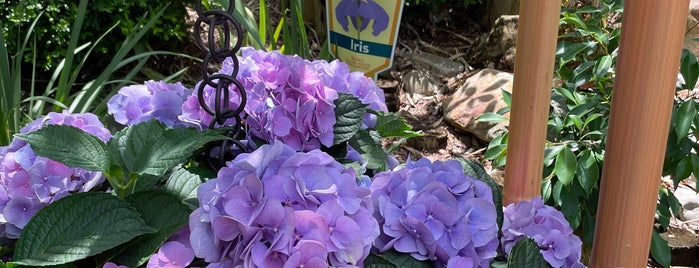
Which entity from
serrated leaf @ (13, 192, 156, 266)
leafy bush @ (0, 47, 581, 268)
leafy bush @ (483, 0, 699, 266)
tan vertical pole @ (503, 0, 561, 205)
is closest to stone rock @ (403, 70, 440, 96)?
leafy bush @ (483, 0, 699, 266)

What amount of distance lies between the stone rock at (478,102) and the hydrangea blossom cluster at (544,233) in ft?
6.34

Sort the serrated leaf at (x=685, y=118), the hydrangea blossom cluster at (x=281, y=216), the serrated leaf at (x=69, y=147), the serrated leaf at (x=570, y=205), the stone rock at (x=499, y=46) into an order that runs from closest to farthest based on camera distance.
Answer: the hydrangea blossom cluster at (x=281, y=216)
the serrated leaf at (x=69, y=147)
the serrated leaf at (x=685, y=118)
the serrated leaf at (x=570, y=205)
the stone rock at (x=499, y=46)

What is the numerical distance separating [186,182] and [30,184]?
0.15 meters

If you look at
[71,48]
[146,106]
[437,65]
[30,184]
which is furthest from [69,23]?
[30,184]

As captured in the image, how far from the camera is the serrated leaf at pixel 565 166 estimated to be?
155cm

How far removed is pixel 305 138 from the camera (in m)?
0.80

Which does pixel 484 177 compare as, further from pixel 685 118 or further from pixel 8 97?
pixel 8 97

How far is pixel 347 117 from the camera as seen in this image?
32.5 inches

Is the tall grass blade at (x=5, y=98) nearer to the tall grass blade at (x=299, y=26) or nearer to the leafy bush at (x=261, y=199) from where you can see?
the tall grass blade at (x=299, y=26)

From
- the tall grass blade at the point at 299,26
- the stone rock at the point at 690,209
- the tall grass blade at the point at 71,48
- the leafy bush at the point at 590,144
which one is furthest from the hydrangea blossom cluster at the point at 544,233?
the stone rock at the point at 690,209

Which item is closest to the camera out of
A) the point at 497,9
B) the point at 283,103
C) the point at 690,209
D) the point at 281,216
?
the point at 281,216

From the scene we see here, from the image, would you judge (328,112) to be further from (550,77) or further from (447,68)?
(447,68)

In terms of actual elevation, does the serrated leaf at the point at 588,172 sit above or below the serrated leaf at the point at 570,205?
above

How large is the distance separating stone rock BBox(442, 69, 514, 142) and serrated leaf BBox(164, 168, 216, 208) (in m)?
2.00
